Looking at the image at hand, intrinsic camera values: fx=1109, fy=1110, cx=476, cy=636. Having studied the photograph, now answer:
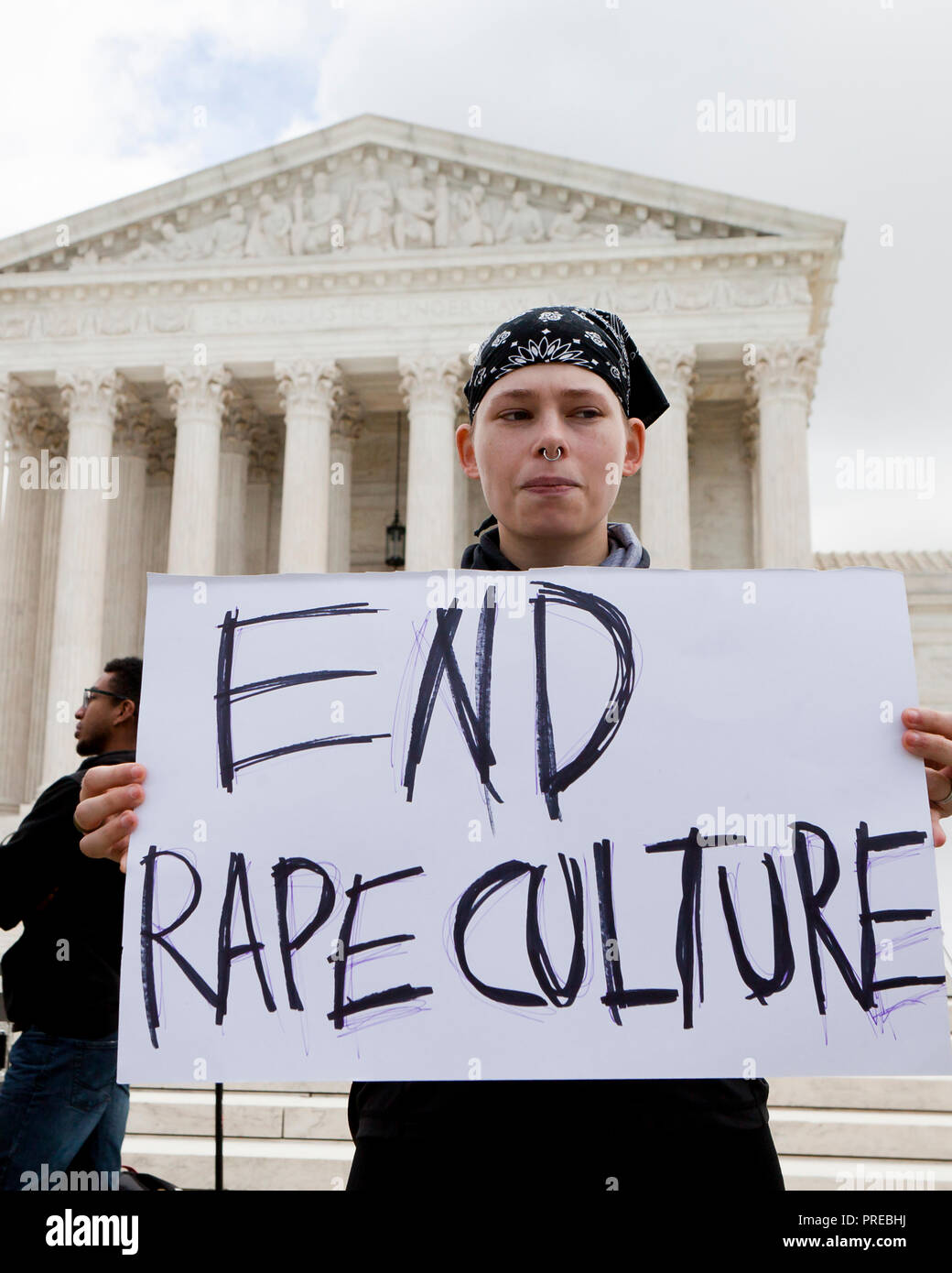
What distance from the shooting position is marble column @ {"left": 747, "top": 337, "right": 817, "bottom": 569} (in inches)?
1067

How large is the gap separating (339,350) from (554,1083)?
96.3ft

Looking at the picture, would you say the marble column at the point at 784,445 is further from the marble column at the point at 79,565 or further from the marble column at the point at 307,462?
the marble column at the point at 79,565

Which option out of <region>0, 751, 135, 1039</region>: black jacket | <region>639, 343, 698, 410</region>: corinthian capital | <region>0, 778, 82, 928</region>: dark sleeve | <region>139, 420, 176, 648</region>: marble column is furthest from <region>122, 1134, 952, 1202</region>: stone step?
<region>139, 420, 176, 648</region>: marble column

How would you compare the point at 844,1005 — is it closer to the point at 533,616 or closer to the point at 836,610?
the point at 836,610

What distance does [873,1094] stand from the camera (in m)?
8.97

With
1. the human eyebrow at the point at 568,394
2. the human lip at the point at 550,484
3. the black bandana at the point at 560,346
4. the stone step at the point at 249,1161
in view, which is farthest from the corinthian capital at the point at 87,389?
the human lip at the point at 550,484

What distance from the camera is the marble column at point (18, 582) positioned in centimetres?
3147

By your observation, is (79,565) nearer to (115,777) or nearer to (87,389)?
(87,389)

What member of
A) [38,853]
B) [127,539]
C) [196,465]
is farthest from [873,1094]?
[127,539]

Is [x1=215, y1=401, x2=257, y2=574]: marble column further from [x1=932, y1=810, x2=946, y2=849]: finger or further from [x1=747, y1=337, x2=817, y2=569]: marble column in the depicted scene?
[x1=932, y1=810, x2=946, y2=849]: finger

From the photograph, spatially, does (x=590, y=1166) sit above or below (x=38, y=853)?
below

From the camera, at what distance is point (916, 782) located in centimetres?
221

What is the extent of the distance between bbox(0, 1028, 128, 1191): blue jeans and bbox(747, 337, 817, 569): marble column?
23427 mm
